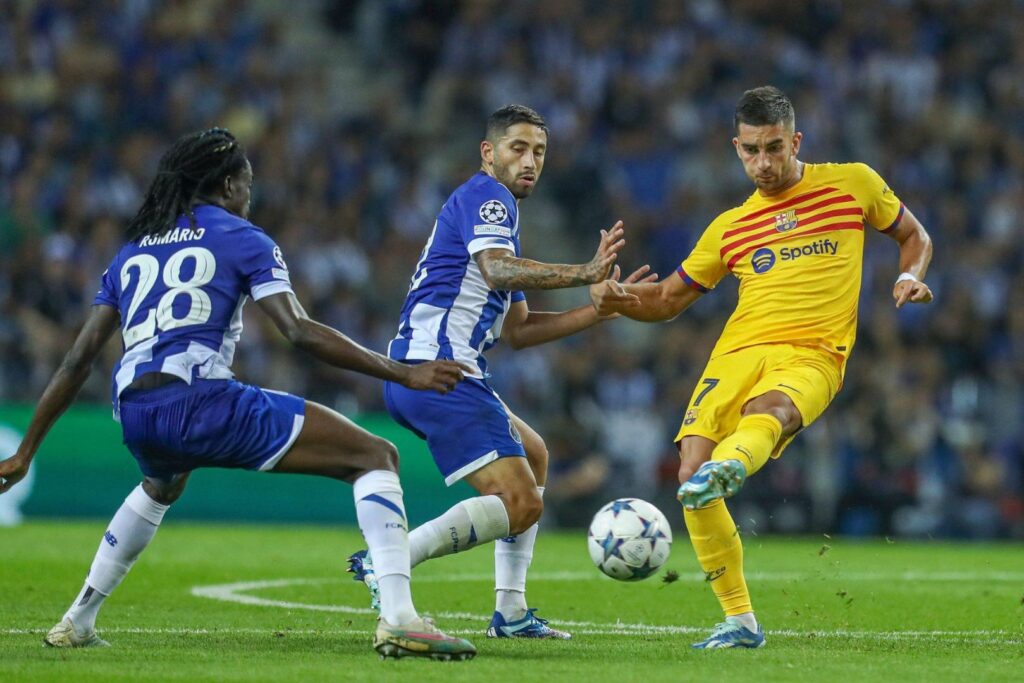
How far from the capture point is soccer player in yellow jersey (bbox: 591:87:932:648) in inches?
278

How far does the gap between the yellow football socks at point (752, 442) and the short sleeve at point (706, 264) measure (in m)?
1.15

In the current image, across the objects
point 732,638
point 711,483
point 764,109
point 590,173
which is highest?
point 590,173

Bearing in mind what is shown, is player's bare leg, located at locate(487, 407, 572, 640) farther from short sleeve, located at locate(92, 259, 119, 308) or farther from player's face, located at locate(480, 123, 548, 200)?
short sleeve, located at locate(92, 259, 119, 308)

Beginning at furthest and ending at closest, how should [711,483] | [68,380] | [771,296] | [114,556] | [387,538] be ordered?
[771,296], [114,556], [68,380], [711,483], [387,538]

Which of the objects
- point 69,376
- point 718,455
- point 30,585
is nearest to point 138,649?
point 69,376

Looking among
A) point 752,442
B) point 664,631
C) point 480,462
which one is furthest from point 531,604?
point 752,442

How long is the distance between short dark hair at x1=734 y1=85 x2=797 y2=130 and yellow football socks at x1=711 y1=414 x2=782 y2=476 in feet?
4.97

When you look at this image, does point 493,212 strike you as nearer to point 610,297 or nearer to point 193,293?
point 610,297

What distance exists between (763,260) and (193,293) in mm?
2959

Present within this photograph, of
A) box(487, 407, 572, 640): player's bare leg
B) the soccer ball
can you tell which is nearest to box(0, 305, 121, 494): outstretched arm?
box(487, 407, 572, 640): player's bare leg

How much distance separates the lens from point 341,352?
19.8 ft

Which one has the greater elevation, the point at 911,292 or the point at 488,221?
the point at 488,221

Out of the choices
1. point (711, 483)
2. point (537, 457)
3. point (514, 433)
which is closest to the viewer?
point (711, 483)

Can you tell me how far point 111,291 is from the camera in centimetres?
651
